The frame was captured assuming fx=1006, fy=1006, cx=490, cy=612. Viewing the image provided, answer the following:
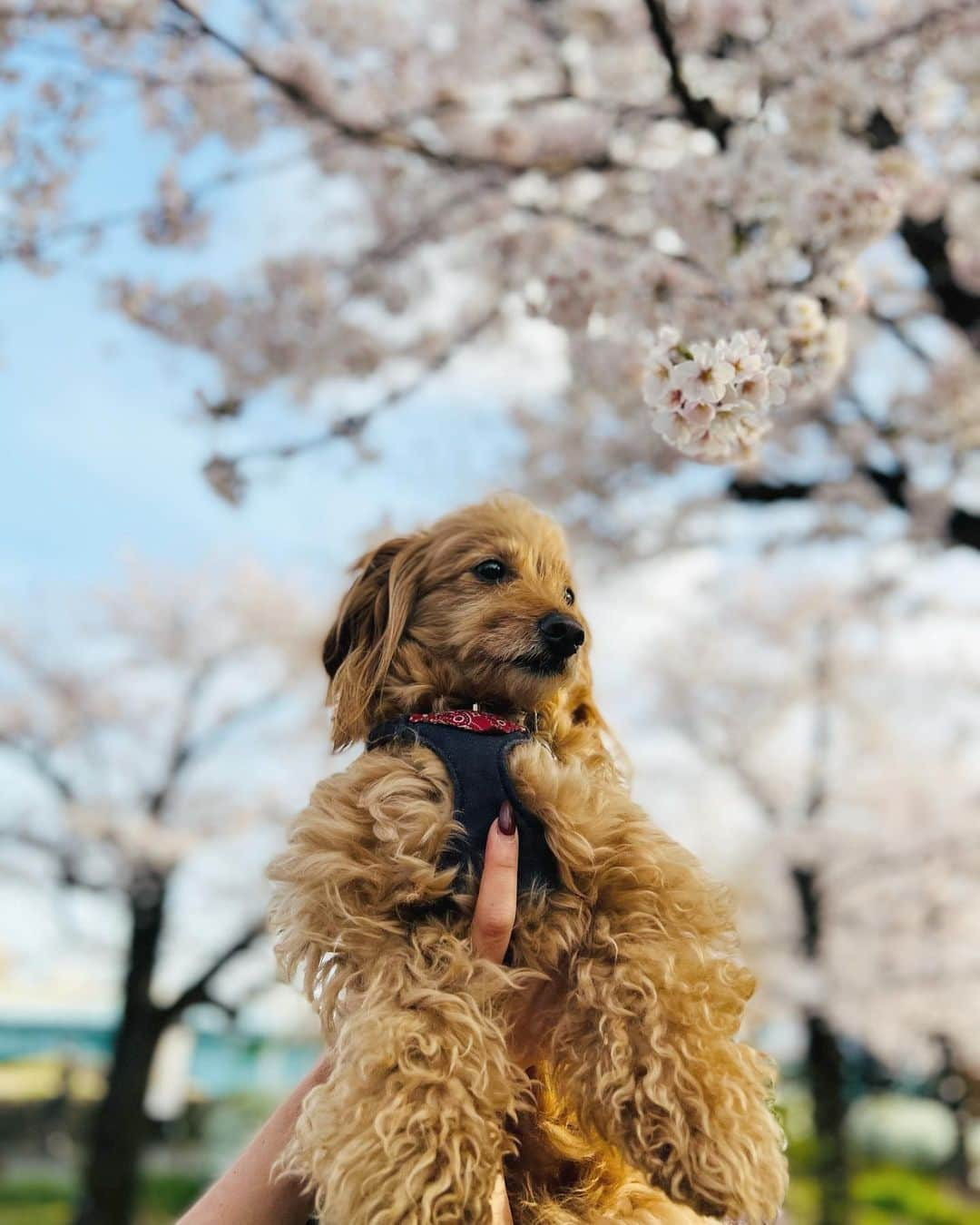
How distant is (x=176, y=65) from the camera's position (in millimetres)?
5281

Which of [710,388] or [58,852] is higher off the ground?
[58,852]

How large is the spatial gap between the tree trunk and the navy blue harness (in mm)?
14647

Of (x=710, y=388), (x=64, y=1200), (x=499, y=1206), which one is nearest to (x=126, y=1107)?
(x=64, y=1200)

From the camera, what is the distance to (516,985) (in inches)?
72.7

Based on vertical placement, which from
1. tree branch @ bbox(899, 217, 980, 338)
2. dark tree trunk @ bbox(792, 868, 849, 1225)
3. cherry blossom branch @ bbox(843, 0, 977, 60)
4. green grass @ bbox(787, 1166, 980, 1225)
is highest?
cherry blossom branch @ bbox(843, 0, 977, 60)

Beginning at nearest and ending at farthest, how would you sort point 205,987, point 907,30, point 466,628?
point 466,628 → point 907,30 → point 205,987

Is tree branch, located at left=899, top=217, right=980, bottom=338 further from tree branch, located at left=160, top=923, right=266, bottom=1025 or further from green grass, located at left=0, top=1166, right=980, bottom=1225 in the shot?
green grass, located at left=0, top=1166, right=980, bottom=1225

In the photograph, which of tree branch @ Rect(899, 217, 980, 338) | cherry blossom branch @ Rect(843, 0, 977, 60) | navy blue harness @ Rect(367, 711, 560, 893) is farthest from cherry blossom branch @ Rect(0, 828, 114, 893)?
navy blue harness @ Rect(367, 711, 560, 893)

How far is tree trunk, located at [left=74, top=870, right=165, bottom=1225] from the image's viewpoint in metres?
13.7

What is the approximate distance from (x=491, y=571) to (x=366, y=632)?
1.09 ft

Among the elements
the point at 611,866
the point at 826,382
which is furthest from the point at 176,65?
the point at 611,866

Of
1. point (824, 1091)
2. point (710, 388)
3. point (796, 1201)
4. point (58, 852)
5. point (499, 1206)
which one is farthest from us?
point (796, 1201)

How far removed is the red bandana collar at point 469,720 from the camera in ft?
6.80

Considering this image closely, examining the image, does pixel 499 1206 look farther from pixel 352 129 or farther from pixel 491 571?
pixel 352 129
